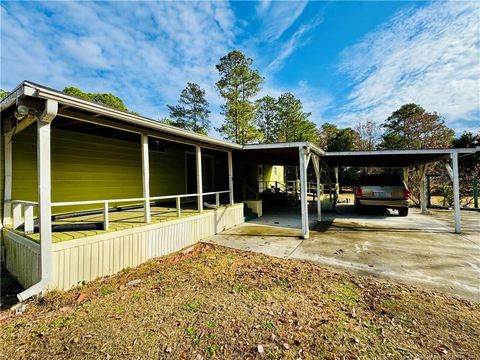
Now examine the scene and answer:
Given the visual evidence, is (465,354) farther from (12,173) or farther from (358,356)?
(12,173)

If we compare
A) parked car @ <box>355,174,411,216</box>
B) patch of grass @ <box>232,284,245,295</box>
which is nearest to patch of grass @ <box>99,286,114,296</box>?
patch of grass @ <box>232,284,245,295</box>

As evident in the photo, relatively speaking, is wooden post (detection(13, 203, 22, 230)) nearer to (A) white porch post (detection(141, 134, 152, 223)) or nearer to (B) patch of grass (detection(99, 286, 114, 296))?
(A) white porch post (detection(141, 134, 152, 223))

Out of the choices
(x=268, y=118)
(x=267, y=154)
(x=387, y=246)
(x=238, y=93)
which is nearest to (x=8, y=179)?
(x=267, y=154)

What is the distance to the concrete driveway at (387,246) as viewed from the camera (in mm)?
3953

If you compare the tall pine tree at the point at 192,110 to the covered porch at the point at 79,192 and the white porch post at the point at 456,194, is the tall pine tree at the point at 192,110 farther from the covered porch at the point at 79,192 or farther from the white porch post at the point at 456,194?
the white porch post at the point at 456,194

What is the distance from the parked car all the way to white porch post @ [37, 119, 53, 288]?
10064 millimetres

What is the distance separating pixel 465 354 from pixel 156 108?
30484 mm

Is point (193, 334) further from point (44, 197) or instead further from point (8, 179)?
point (8, 179)

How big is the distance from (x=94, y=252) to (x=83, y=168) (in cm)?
306

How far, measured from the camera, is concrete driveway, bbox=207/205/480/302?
3953 millimetres

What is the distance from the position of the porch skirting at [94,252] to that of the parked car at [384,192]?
24.4ft

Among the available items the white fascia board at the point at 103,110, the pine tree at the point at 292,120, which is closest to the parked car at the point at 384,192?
the white fascia board at the point at 103,110

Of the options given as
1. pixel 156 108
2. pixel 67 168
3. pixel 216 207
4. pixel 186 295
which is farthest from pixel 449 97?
pixel 156 108

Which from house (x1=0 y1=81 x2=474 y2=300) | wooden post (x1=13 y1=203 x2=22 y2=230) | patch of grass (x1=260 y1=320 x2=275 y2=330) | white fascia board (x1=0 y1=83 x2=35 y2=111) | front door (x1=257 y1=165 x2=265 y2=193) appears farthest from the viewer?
front door (x1=257 y1=165 x2=265 y2=193)
